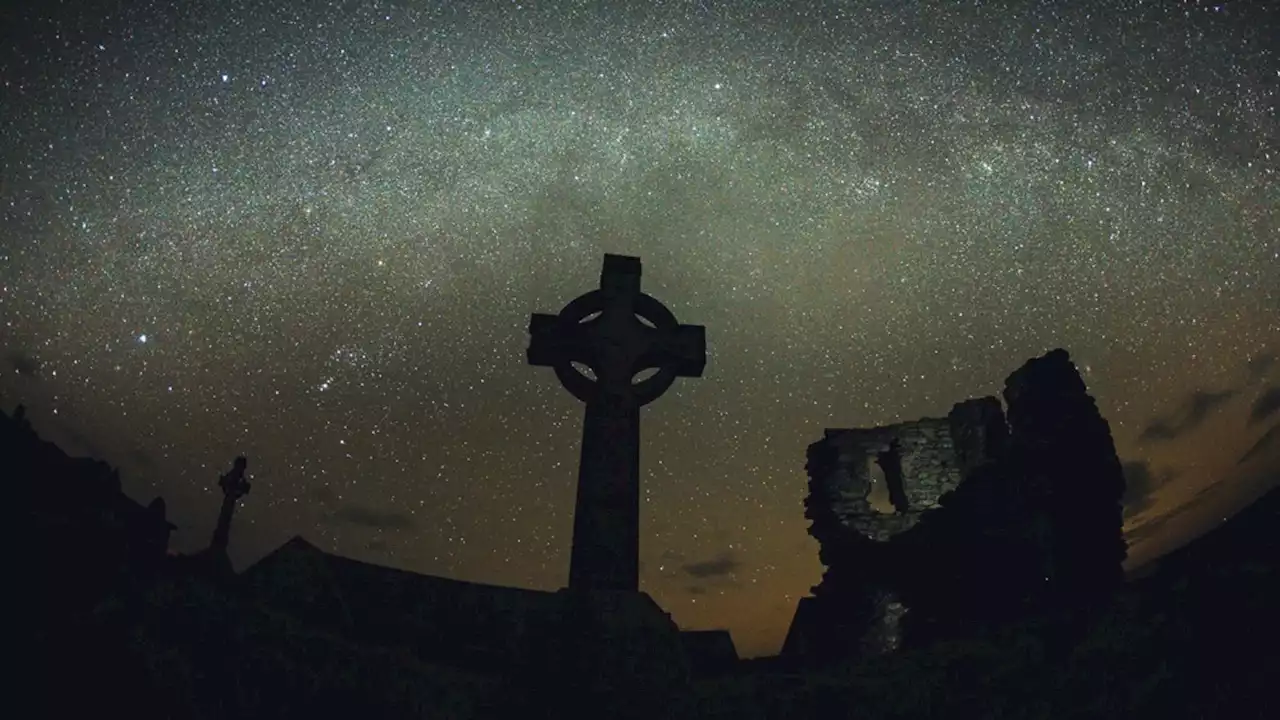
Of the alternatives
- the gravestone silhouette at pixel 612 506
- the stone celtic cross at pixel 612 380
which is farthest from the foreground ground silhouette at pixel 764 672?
the stone celtic cross at pixel 612 380

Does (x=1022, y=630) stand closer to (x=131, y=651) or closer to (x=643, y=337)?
(x=643, y=337)

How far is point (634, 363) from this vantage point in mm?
8375

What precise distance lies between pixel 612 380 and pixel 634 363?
0.37 metres

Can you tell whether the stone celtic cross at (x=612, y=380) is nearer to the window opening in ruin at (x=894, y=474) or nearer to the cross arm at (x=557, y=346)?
the cross arm at (x=557, y=346)

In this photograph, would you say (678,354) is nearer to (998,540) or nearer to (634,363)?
(634,363)

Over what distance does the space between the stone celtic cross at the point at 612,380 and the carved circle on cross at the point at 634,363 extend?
0.04ft

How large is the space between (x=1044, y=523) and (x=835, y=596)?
243 inches

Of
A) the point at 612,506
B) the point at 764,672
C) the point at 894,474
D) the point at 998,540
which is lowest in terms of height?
the point at 764,672

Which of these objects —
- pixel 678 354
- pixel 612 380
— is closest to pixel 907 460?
pixel 678 354

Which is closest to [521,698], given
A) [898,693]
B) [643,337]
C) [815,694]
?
[815,694]

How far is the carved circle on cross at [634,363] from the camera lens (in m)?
8.27

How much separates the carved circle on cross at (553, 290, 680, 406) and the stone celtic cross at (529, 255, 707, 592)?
0.04 feet

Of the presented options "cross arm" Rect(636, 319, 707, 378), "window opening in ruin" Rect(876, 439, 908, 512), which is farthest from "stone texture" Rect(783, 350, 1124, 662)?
"cross arm" Rect(636, 319, 707, 378)

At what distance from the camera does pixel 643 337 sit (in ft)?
27.9
